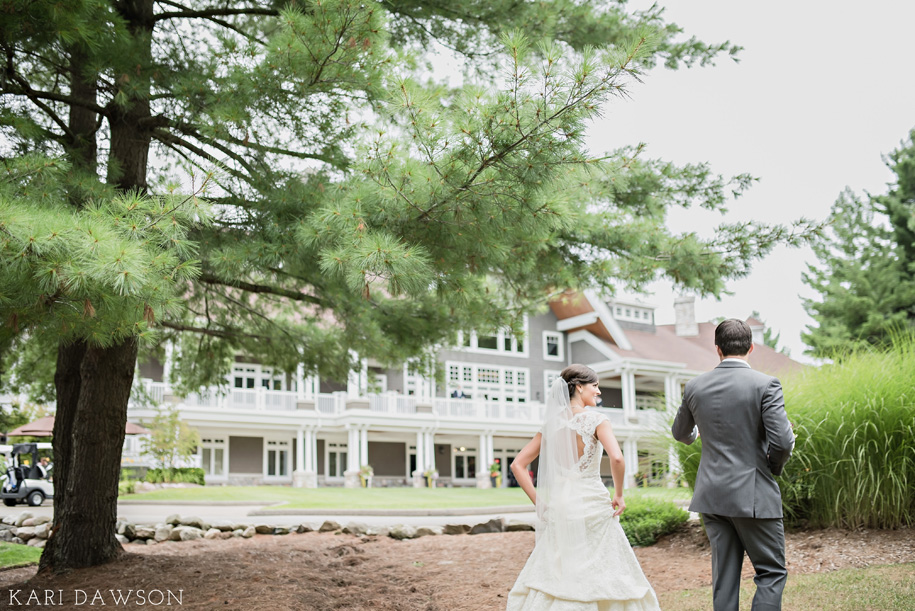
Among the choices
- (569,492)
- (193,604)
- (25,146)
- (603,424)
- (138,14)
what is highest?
(138,14)

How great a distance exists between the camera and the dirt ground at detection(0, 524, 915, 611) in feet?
19.0

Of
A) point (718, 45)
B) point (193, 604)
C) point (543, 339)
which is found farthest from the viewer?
point (543, 339)

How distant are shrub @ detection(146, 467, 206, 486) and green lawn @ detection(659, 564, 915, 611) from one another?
1990 centimetres

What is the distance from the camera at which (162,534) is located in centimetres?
1026

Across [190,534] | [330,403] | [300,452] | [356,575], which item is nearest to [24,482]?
[190,534]

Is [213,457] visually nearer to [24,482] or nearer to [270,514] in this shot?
[24,482]

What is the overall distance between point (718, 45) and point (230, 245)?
5696 millimetres

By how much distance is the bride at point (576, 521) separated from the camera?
433cm

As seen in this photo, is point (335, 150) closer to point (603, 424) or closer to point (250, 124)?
point (250, 124)

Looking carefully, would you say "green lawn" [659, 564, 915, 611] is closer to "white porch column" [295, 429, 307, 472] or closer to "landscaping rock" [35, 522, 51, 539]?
"landscaping rock" [35, 522, 51, 539]

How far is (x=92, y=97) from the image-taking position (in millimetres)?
7203

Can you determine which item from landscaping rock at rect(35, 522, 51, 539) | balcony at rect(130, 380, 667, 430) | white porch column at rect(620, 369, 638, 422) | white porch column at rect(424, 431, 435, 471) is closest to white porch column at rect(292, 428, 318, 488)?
balcony at rect(130, 380, 667, 430)

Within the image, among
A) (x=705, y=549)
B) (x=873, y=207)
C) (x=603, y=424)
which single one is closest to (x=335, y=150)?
(x=603, y=424)

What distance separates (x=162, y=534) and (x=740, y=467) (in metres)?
8.60
